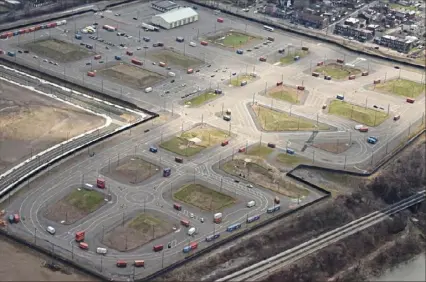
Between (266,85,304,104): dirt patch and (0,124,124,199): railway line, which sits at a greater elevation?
(266,85,304,104): dirt patch

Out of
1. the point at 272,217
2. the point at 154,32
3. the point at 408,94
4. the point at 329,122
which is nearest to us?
the point at 272,217

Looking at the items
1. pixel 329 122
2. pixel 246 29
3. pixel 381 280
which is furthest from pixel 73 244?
pixel 246 29

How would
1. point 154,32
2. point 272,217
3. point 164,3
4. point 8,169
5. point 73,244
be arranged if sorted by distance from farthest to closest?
point 164,3
point 154,32
point 8,169
point 272,217
point 73,244

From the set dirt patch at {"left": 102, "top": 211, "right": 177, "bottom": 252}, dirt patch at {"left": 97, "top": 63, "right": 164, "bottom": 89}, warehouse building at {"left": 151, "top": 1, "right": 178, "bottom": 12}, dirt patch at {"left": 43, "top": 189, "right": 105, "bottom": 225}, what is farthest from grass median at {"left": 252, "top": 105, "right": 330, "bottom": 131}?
warehouse building at {"left": 151, "top": 1, "right": 178, "bottom": 12}

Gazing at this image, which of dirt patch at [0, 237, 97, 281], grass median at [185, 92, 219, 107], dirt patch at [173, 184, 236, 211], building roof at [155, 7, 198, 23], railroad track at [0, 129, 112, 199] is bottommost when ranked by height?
dirt patch at [0, 237, 97, 281]

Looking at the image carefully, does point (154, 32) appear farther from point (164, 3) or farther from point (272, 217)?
point (272, 217)

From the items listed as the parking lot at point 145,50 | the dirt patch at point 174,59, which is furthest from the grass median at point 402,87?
the dirt patch at point 174,59

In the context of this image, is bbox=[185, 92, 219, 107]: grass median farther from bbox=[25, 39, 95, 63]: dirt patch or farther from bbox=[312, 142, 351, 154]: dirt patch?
bbox=[25, 39, 95, 63]: dirt patch
